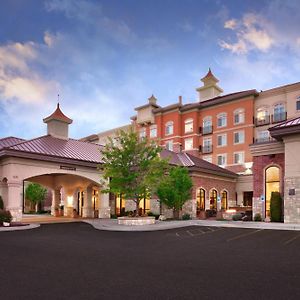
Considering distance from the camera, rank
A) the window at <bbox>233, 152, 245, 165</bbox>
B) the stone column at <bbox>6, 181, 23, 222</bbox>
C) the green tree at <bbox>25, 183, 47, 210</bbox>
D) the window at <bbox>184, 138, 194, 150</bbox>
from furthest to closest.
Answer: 1. the window at <bbox>184, 138, 194, 150</bbox>
2. the green tree at <bbox>25, 183, 47, 210</bbox>
3. the window at <bbox>233, 152, 245, 165</bbox>
4. the stone column at <bbox>6, 181, 23, 222</bbox>

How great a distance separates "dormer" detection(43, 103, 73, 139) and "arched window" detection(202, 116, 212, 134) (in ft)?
70.9

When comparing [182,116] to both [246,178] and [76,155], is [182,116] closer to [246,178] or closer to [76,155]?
[246,178]

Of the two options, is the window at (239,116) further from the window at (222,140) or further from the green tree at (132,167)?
the green tree at (132,167)

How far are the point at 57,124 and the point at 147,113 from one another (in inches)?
901

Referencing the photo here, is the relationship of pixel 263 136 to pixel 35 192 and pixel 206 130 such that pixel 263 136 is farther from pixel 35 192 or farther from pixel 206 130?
pixel 35 192

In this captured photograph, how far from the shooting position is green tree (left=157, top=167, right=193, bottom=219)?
94.8 ft

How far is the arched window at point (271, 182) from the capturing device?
26156 mm

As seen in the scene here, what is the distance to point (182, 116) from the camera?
51.0m

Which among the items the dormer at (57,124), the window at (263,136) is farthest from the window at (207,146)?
the dormer at (57,124)

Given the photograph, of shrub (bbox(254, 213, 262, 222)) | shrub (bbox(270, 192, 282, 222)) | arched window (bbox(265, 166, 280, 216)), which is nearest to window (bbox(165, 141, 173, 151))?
arched window (bbox(265, 166, 280, 216))

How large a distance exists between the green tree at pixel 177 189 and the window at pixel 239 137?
17728mm

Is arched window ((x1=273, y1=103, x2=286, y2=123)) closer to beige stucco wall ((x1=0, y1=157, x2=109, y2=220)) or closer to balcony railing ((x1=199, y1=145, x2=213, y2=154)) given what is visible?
balcony railing ((x1=199, y1=145, x2=213, y2=154))

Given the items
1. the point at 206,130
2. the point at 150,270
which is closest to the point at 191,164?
the point at 206,130

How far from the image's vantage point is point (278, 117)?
42.2m
